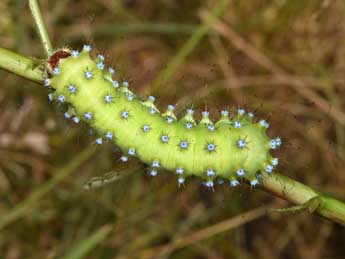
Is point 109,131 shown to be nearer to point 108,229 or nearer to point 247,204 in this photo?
point 108,229

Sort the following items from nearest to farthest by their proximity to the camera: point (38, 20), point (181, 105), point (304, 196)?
point (38, 20), point (304, 196), point (181, 105)

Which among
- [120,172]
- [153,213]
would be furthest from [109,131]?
[153,213]

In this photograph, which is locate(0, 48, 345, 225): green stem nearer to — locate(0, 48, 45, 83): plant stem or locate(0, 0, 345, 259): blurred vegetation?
locate(0, 48, 45, 83): plant stem

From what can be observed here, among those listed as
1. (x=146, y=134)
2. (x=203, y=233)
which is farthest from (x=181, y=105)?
(x=146, y=134)

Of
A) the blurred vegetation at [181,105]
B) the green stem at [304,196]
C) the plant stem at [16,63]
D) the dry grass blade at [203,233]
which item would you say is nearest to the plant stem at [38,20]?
the plant stem at [16,63]

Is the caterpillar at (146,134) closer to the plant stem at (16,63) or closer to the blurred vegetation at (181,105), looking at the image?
the plant stem at (16,63)

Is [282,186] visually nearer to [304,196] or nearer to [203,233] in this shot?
[304,196]
